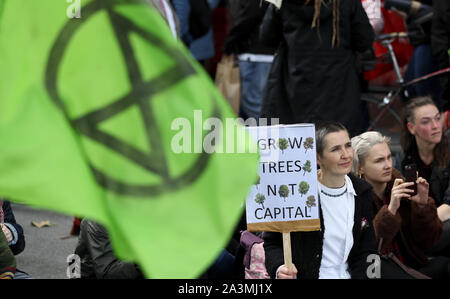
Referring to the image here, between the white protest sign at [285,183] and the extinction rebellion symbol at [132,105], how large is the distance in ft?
4.75

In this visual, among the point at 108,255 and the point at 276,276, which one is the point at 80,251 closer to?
the point at 108,255

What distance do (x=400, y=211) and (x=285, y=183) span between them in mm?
1262

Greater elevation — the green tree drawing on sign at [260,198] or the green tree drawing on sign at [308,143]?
the green tree drawing on sign at [308,143]

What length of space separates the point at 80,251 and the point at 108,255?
215 mm

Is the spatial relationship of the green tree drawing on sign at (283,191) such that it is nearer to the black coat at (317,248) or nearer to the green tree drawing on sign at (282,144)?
the green tree drawing on sign at (282,144)

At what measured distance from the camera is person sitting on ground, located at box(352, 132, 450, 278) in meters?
4.31

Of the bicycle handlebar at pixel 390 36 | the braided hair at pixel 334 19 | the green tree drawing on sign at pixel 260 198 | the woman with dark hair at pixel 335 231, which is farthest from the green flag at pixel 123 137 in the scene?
the bicycle handlebar at pixel 390 36

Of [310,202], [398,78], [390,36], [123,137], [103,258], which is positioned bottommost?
[103,258]

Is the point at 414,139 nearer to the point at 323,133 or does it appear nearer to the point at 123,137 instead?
the point at 323,133

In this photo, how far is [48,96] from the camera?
2057 millimetres

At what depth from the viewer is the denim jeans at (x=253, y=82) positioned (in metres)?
7.15

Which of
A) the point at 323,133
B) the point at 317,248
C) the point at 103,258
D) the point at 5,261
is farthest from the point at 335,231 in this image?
the point at 5,261

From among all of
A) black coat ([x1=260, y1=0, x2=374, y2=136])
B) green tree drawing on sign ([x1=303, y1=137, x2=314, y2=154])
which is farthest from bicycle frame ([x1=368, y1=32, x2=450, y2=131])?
green tree drawing on sign ([x1=303, y1=137, x2=314, y2=154])

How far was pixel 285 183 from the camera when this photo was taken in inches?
138
